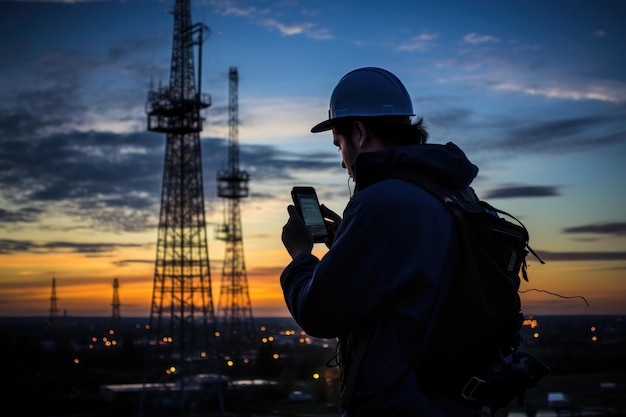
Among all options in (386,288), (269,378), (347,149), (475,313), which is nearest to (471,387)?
(475,313)

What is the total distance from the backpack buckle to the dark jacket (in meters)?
0.04

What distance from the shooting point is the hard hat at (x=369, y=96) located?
234 centimetres

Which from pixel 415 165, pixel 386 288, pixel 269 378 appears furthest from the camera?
pixel 269 378

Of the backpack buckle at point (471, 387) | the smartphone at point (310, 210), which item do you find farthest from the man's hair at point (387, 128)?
the backpack buckle at point (471, 387)

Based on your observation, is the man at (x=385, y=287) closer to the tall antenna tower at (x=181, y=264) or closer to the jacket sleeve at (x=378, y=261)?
the jacket sleeve at (x=378, y=261)

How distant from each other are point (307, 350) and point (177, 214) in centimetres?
868

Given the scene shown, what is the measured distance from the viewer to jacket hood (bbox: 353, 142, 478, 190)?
7.13 feet

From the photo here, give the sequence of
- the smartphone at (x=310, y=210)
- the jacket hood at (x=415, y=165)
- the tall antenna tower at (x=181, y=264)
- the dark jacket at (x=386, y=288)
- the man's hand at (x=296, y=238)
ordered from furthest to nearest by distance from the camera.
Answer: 1. the tall antenna tower at (x=181, y=264)
2. the smartphone at (x=310, y=210)
3. the man's hand at (x=296, y=238)
4. the jacket hood at (x=415, y=165)
5. the dark jacket at (x=386, y=288)

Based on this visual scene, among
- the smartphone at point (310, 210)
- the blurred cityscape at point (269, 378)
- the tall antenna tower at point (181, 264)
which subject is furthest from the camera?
the tall antenna tower at point (181, 264)

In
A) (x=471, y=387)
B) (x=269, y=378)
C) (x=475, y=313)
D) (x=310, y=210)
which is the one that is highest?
(x=310, y=210)

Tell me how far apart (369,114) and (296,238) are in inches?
15.8

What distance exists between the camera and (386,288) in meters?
2.05

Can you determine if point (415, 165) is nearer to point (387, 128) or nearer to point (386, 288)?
point (387, 128)

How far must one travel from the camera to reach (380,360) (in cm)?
207
